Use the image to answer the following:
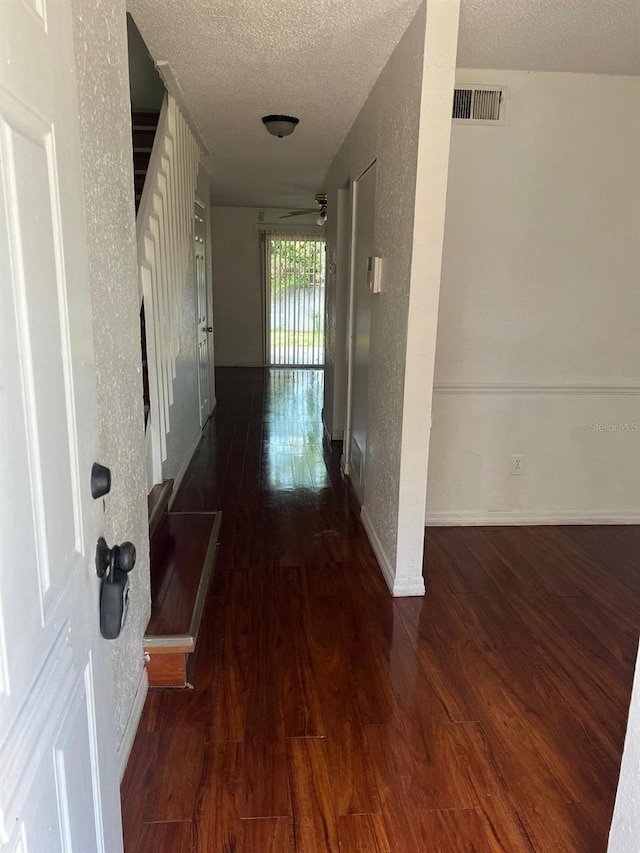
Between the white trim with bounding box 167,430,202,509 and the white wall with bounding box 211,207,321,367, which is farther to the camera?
the white wall with bounding box 211,207,321,367

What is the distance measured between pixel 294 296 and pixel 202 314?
13.9ft

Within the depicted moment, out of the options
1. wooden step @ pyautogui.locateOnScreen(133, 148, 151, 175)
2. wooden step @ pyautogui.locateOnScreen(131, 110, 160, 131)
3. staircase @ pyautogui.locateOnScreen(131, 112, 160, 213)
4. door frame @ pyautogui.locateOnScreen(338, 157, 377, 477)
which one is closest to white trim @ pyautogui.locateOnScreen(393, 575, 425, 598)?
door frame @ pyautogui.locateOnScreen(338, 157, 377, 477)

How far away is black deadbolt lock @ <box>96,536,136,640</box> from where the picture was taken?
102 centimetres

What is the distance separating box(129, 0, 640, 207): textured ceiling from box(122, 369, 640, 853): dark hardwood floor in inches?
93.7

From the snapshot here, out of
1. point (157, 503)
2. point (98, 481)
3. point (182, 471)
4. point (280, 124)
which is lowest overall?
point (182, 471)

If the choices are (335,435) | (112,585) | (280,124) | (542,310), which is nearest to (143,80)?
(280,124)

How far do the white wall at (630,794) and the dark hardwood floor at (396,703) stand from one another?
0.37m

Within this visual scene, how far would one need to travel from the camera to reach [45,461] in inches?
31.6

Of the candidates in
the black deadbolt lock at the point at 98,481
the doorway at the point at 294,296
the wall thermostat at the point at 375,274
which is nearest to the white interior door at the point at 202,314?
the wall thermostat at the point at 375,274

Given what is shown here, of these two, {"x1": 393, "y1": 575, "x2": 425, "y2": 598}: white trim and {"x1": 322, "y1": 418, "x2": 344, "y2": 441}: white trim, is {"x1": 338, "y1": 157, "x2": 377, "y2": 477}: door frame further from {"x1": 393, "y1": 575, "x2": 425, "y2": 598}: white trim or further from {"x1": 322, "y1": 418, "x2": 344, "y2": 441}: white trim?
{"x1": 393, "y1": 575, "x2": 425, "y2": 598}: white trim

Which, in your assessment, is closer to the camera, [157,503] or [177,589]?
[177,589]

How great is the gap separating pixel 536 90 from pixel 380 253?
112 cm

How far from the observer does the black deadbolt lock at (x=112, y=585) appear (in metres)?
1.02

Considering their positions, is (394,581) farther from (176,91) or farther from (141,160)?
(141,160)
